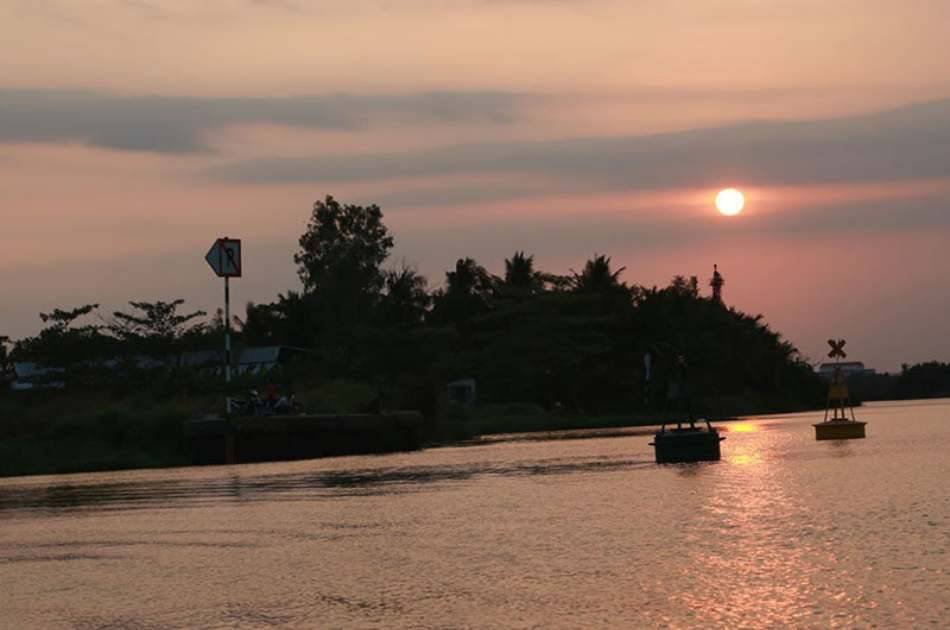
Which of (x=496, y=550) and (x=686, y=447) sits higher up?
(x=686, y=447)

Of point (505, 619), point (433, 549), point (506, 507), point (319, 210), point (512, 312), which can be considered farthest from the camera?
point (319, 210)

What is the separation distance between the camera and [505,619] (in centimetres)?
1858

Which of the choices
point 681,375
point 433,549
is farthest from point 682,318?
point 433,549

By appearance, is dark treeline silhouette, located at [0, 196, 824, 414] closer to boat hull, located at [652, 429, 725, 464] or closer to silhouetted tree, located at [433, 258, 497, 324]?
silhouetted tree, located at [433, 258, 497, 324]

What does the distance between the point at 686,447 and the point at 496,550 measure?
26.1 m

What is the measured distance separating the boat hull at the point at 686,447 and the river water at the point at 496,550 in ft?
8.98

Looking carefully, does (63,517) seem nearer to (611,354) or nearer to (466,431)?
(466,431)

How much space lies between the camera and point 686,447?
5084 cm

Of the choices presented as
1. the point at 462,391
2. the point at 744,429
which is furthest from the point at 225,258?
the point at 462,391

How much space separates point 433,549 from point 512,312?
100444 mm

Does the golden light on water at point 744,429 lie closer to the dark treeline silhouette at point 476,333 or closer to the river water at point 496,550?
the dark treeline silhouette at point 476,333

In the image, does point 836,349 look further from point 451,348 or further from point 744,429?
point 451,348

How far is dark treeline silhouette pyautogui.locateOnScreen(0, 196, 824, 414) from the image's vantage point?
116 meters

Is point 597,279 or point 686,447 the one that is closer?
point 686,447
